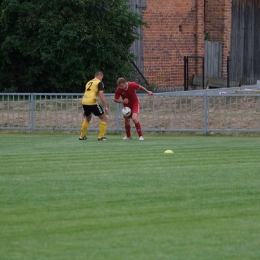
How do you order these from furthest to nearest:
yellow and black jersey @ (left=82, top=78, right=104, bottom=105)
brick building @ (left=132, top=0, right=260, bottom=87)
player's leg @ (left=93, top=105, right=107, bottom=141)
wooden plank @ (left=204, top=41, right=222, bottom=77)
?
wooden plank @ (left=204, top=41, right=222, bottom=77)
brick building @ (left=132, top=0, right=260, bottom=87)
yellow and black jersey @ (left=82, top=78, right=104, bottom=105)
player's leg @ (left=93, top=105, right=107, bottom=141)

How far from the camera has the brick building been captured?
3272cm

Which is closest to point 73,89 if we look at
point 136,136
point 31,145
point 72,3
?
Result: point 72,3

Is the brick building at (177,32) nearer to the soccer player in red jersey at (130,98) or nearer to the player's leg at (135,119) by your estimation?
the soccer player in red jersey at (130,98)

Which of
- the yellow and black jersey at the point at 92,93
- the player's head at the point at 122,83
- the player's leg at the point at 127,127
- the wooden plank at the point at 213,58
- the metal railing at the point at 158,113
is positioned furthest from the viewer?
the wooden plank at the point at 213,58

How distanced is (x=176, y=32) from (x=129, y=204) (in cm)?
2340

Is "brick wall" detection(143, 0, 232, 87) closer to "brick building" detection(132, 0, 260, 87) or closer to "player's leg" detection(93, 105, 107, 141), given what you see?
"brick building" detection(132, 0, 260, 87)

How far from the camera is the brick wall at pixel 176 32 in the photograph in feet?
108

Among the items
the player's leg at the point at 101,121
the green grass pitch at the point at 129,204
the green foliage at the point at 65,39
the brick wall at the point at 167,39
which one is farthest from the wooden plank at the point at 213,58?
the green grass pitch at the point at 129,204

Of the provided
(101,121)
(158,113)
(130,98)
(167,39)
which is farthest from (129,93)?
(167,39)

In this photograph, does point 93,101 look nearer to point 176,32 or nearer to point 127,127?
point 127,127

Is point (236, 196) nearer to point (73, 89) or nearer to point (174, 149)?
point (174, 149)

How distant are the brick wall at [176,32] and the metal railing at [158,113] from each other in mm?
7570

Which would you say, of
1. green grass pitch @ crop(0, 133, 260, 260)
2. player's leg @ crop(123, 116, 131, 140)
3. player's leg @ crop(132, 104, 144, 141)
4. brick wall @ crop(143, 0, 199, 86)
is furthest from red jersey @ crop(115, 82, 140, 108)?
brick wall @ crop(143, 0, 199, 86)

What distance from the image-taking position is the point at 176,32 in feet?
111
